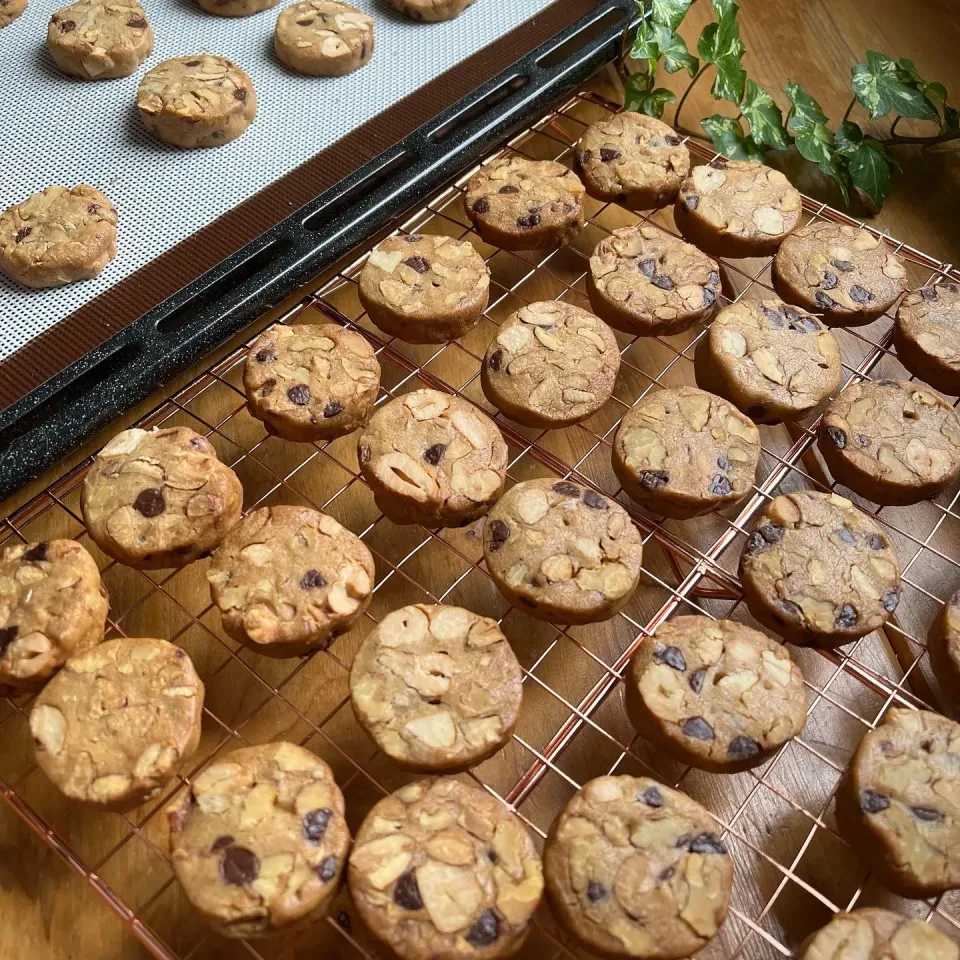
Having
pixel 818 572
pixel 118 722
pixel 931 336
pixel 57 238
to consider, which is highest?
pixel 931 336

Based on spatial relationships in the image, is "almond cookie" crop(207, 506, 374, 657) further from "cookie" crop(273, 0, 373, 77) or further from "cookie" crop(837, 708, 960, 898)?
"cookie" crop(273, 0, 373, 77)

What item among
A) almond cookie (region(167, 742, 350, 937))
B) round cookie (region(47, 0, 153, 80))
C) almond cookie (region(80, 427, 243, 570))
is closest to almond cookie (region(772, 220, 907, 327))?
almond cookie (region(80, 427, 243, 570))

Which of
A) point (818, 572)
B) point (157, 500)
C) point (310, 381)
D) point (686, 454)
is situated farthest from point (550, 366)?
point (157, 500)

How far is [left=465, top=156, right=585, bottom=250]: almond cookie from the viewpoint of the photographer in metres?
1.48

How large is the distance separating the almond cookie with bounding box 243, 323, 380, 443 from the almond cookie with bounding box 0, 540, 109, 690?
317 mm

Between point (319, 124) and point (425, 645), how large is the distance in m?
1.01

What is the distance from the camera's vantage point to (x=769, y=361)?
4.42ft

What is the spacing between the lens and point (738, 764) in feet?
3.42

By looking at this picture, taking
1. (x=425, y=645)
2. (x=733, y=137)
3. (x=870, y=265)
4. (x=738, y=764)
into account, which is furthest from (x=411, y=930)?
(x=733, y=137)

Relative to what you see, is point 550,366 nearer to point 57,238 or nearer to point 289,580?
point 289,580

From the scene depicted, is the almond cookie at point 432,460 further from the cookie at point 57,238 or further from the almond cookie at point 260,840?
the cookie at point 57,238

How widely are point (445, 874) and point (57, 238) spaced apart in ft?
3.49

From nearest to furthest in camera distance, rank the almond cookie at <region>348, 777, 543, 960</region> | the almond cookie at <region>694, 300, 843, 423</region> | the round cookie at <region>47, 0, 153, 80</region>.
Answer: the almond cookie at <region>348, 777, 543, 960</region> → the almond cookie at <region>694, 300, 843, 423</region> → the round cookie at <region>47, 0, 153, 80</region>

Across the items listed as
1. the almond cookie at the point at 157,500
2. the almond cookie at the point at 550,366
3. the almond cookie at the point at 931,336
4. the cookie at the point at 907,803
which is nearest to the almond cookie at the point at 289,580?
the almond cookie at the point at 157,500
